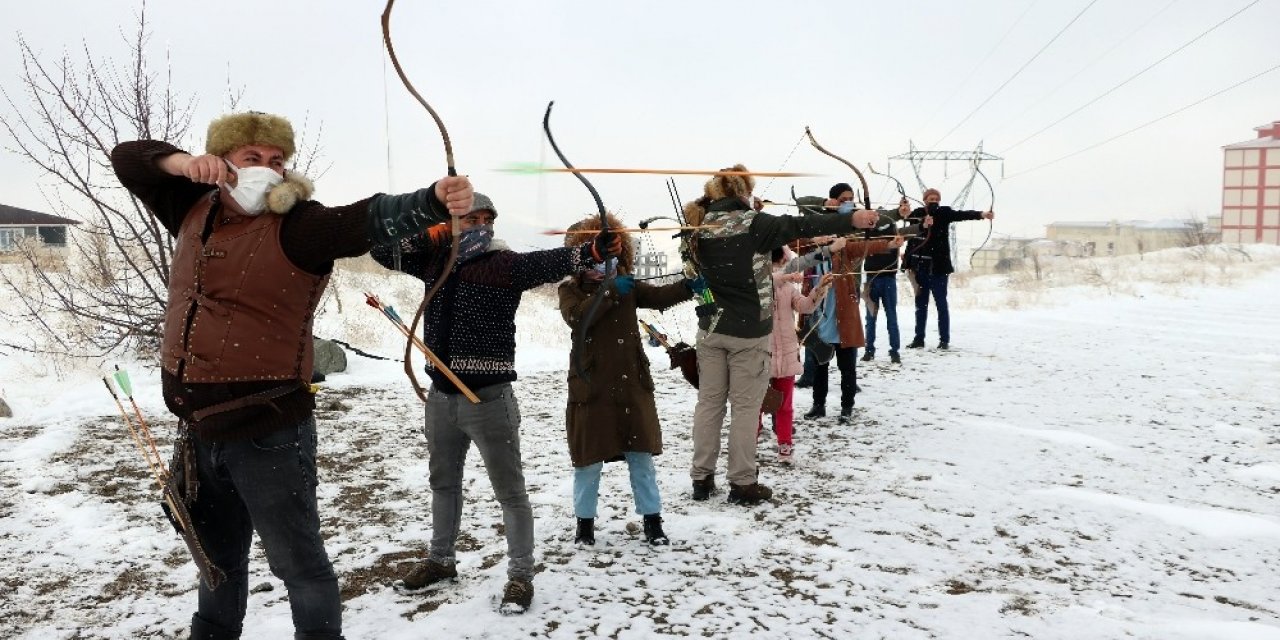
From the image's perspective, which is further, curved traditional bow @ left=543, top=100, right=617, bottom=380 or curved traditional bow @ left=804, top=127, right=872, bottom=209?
curved traditional bow @ left=804, top=127, right=872, bottom=209

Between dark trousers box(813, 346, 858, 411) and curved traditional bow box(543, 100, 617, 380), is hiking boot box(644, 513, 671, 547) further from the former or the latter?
dark trousers box(813, 346, 858, 411)

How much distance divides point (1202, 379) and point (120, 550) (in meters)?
10.3

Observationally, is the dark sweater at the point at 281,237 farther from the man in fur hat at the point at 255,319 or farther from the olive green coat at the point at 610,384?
the olive green coat at the point at 610,384

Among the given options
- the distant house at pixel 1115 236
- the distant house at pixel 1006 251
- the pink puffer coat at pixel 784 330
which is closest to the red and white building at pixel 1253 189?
the distant house at pixel 1115 236

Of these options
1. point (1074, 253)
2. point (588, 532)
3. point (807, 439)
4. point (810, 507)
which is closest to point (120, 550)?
point (588, 532)

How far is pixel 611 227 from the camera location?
12.3 ft

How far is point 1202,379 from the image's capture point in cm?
888

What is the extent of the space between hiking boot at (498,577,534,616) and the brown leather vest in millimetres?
1578

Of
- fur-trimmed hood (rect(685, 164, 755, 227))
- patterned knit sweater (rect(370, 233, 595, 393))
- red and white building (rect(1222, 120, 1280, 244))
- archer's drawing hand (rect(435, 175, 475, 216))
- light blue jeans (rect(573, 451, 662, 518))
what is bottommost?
light blue jeans (rect(573, 451, 662, 518))

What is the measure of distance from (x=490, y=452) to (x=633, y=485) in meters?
1.10

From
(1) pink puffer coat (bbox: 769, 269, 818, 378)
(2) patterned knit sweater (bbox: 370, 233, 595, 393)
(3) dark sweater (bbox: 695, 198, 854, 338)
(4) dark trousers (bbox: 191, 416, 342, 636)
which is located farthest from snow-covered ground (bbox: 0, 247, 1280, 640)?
(3) dark sweater (bbox: 695, 198, 854, 338)

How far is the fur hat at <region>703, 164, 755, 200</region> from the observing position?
470 centimetres

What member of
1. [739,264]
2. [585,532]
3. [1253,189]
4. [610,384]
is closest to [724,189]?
[739,264]

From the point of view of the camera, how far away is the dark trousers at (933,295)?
1058 cm
